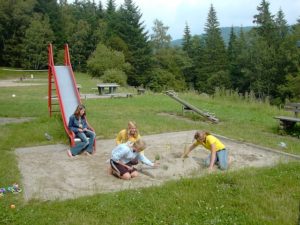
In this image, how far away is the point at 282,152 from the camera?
9.00 m

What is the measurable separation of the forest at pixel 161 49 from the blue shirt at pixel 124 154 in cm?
3807

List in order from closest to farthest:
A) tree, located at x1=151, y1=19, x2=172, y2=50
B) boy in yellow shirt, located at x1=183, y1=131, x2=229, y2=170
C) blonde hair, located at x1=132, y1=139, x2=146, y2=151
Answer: blonde hair, located at x1=132, y1=139, x2=146, y2=151
boy in yellow shirt, located at x1=183, y1=131, x2=229, y2=170
tree, located at x1=151, y1=19, x2=172, y2=50

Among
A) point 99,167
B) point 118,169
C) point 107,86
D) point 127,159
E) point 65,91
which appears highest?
point 65,91

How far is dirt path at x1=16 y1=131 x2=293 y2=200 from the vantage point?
6.58 meters

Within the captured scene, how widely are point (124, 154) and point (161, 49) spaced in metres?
Result: 67.9

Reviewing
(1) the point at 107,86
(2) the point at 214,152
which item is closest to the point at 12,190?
(2) the point at 214,152

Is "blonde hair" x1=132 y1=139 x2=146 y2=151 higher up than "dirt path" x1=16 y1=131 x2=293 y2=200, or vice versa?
"blonde hair" x1=132 y1=139 x2=146 y2=151

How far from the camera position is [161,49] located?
2913 inches

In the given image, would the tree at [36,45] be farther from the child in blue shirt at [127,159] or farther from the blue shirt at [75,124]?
the child in blue shirt at [127,159]

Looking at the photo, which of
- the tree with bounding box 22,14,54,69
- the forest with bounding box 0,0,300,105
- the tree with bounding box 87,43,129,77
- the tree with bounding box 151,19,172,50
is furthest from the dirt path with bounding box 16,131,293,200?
the tree with bounding box 151,19,172,50

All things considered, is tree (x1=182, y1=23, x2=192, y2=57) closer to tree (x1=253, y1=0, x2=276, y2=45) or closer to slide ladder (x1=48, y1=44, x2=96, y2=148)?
tree (x1=253, y1=0, x2=276, y2=45)

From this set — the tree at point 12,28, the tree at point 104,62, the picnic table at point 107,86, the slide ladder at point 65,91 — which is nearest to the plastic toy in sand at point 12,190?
the slide ladder at point 65,91

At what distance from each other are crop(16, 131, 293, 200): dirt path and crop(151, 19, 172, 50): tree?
67.5 m

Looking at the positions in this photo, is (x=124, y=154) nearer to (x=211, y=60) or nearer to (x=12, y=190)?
(x=12, y=190)
